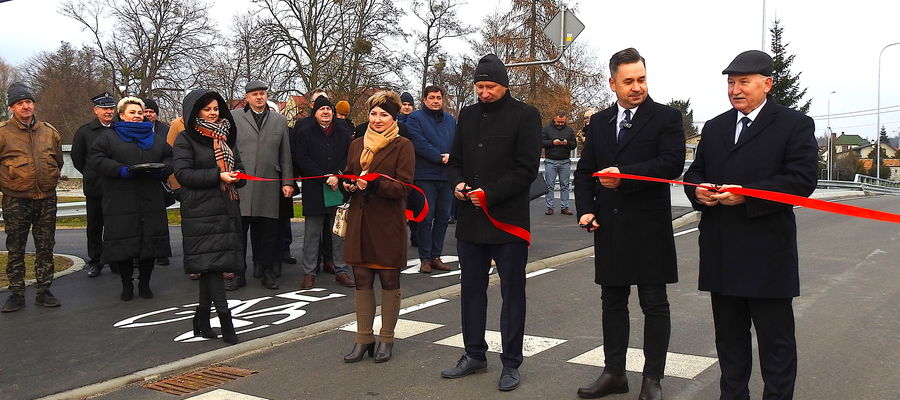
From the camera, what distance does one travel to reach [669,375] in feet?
17.4

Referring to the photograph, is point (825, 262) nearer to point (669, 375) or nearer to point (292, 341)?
point (669, 375)

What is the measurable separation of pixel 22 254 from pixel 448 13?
38.1 meters

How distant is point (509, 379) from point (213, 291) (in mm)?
2667

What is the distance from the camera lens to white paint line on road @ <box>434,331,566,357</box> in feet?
19.9

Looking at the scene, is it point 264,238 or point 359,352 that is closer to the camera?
point 359,352

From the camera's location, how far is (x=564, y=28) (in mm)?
16000

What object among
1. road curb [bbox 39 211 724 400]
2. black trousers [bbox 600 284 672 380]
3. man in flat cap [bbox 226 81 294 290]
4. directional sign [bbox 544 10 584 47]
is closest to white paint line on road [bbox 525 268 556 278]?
road curb [bbox 39 211 724 400]

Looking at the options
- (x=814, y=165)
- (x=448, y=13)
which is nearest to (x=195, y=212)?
(x=814, y=165)

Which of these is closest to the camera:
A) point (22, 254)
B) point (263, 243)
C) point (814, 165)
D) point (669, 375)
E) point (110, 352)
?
point (814, 165)

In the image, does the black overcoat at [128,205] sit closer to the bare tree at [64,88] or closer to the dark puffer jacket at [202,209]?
the dark puffer jacket at [202,209]

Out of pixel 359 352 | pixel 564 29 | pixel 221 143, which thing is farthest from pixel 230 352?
pixel 564 29

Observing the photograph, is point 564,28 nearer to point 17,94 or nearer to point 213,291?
point 17,94

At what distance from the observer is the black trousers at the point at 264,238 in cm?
873

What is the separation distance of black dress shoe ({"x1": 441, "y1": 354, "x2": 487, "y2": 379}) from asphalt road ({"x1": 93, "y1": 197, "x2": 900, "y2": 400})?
0.22ft
